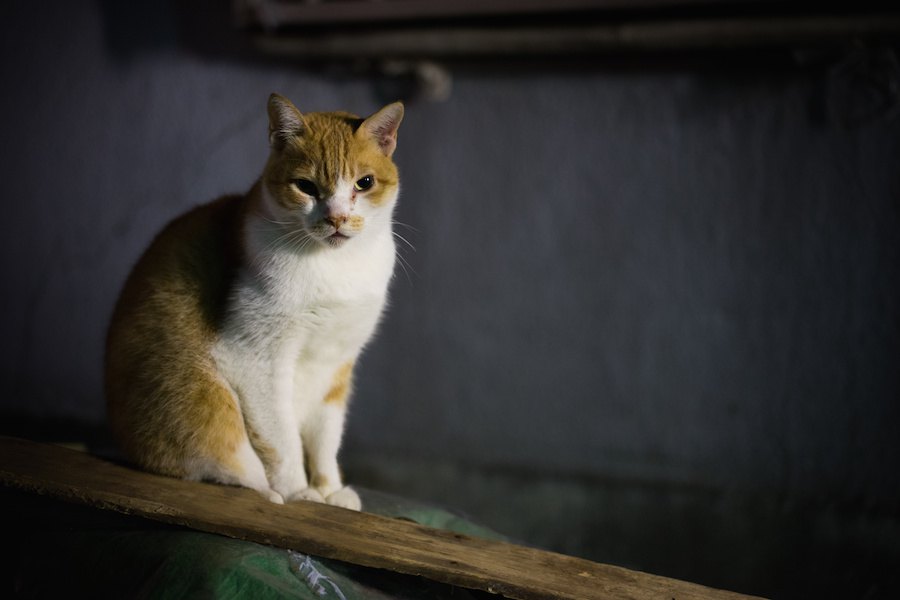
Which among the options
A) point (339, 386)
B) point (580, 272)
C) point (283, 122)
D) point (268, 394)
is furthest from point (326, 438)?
point (580, 272)

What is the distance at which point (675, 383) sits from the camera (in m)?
2.25

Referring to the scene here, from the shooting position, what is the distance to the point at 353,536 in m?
1.18

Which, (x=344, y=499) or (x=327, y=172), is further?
(x=344, y=499)

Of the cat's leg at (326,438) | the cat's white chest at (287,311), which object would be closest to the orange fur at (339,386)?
the cat's leg at (326,438)

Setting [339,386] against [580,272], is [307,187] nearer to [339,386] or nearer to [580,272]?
[339,386]

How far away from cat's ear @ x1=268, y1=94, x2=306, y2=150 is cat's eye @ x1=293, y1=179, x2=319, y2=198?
0.24 ft

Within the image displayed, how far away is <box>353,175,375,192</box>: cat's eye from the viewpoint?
123cm

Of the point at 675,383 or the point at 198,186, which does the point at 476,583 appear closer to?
the point at 675,383

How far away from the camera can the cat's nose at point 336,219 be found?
1.19 m

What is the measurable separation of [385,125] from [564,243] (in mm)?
1095

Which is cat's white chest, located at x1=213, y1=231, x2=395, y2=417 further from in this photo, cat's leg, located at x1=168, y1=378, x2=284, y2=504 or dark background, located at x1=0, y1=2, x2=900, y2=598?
dark background, located at x1=0, y1=2, x2=900, y2=598

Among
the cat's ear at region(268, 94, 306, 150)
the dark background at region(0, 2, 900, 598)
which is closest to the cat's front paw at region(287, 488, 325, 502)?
the cat's ear at region(268, 94, 306, 150)

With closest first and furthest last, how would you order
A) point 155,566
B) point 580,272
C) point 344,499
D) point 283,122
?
point 155,566
point 283,122
point 344,499
point 580,272

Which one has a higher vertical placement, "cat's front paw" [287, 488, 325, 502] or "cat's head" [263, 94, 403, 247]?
"cat's head" [263, 94, 403, 247]
